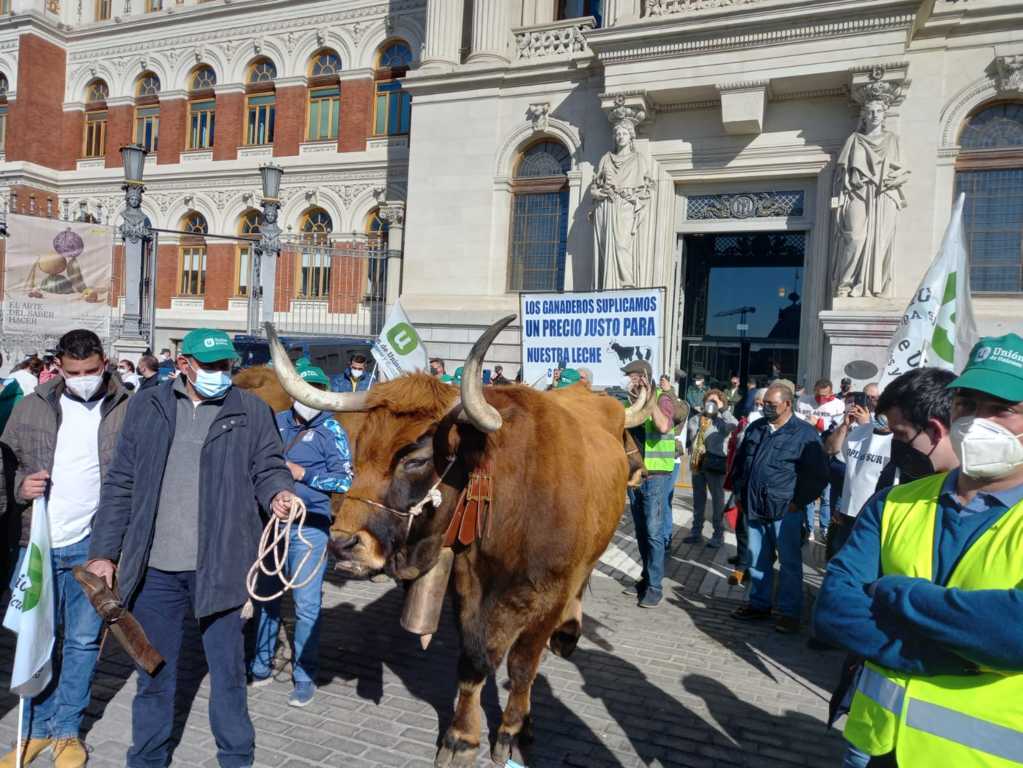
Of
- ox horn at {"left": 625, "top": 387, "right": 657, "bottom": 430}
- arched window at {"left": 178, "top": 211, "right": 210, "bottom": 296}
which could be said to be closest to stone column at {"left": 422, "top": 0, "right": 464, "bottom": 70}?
arched window at {"left": 178, "top": 211, "right": 210, "bottom": 296}

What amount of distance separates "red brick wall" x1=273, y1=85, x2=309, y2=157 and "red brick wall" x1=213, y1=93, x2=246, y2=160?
1.60 m

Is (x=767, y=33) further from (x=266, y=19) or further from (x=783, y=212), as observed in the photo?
(x=266, y=19)

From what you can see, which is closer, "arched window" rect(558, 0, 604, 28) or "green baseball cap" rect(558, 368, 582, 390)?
"green baseball cap" rect(558, 368, 582, 390)

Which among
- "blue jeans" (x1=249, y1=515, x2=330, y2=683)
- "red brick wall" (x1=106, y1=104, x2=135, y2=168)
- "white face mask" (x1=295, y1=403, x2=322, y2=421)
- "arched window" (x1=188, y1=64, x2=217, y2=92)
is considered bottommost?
"blue jeans" (x1=249, y1=515, x2=330, y2=683)

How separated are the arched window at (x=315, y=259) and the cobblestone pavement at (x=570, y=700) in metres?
15.7

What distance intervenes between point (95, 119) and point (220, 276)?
8.63 m

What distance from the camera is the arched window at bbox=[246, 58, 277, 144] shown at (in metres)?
21.6

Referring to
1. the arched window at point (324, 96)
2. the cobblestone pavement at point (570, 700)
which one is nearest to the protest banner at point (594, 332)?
the cobblestone pavement at point (570, 700)

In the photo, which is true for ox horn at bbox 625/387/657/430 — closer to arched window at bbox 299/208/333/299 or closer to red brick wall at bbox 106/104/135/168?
arched window at bbox 299/208/333/299

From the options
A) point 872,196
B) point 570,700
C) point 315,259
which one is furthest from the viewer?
point 315,259

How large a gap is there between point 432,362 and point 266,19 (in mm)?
14355

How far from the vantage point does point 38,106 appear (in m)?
23.9

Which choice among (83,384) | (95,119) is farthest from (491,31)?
(95,119)

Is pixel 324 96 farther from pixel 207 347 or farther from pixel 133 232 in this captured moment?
pixel 207 347
